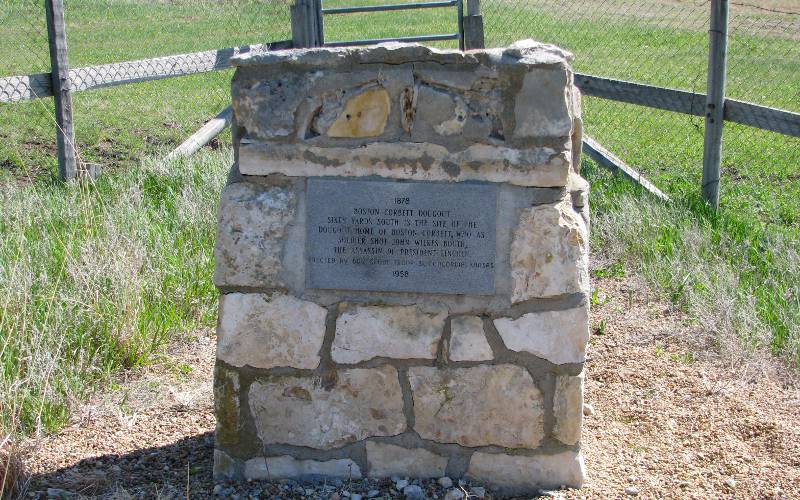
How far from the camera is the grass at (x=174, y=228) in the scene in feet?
13.1

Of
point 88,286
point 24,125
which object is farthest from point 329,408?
point 24,125

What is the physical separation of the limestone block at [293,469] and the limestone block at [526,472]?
1.49ft

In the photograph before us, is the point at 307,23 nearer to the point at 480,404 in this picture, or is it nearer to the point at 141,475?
the point at 141,475

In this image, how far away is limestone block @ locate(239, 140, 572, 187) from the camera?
2865 millimetres

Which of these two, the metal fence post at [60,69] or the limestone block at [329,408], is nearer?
the limestone block at [329,408]

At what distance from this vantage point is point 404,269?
299 cm

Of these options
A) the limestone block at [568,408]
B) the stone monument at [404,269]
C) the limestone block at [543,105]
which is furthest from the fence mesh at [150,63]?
the limestone block at [568,408]

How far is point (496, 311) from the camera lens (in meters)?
2.98

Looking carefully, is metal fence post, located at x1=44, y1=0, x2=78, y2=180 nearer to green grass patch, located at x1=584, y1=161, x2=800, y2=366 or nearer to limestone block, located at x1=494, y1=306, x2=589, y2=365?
green grass patch, located at x1=584, y1=161, x2=800, y2=366

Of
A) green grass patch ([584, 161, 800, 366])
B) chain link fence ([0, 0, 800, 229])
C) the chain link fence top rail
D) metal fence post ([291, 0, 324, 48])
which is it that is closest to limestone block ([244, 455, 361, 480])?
green grass patch ([584, 161, 800, 366])

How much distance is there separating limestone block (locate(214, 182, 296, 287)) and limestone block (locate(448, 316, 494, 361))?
2.03ft

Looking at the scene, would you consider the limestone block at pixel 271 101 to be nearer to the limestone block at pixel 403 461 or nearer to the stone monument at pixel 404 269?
the stone monument at pixel 404 269

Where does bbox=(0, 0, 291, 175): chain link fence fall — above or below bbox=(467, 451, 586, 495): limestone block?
above

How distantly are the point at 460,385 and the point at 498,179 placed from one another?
0.73 meters
